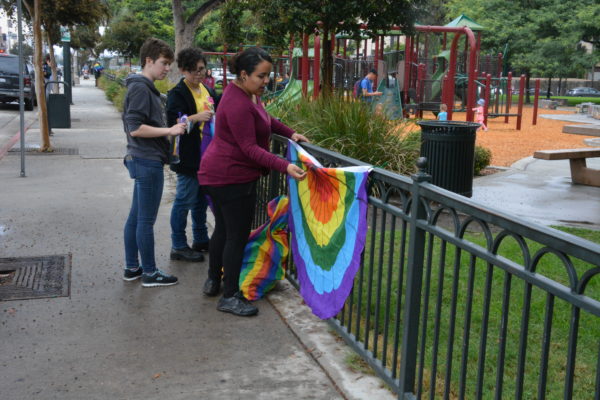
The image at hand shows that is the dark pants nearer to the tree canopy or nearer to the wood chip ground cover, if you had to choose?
the wood chip ground cover

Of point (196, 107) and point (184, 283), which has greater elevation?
point (196, 107)

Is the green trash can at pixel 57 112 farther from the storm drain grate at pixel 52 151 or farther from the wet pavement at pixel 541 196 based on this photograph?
the wet pavement at pixel 541 196

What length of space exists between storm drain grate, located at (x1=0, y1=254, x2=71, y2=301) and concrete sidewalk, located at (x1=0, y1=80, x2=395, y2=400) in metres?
0.09

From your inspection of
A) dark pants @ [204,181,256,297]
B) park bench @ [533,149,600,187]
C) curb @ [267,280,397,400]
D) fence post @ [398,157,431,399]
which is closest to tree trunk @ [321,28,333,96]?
park bench @ [533,149,600,187]

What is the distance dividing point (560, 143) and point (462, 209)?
15917 mm

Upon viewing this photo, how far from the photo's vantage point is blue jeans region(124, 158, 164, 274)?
515 centimetres

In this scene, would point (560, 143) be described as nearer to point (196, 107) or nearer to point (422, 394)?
point (196, 107)

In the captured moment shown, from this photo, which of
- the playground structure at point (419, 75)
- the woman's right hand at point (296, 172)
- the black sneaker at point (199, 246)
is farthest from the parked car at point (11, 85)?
the woman's right hand at point (296, 172)

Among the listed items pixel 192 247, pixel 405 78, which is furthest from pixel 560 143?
pixel 192 247

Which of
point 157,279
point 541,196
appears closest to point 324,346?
point 157,279

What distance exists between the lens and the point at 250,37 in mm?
36969

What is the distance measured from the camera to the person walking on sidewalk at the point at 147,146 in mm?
4992

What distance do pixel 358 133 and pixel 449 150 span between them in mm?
1073

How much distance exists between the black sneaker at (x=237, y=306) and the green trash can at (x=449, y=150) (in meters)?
4.01
